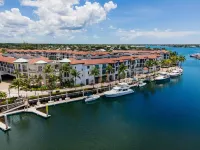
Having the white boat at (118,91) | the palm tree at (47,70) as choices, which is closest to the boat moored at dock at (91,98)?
the white boat at (118,91)

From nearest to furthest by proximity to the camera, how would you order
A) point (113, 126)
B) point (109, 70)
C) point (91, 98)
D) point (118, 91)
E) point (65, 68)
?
1. point (113, 126)
2. point (91, 98)
3. point (65, 68)
4. point (118, 91)
5. point (109, 70)

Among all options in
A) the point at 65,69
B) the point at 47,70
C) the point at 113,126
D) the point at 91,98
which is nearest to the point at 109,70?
the point at 65,69

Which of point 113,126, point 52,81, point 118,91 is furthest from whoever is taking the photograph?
point 118,91

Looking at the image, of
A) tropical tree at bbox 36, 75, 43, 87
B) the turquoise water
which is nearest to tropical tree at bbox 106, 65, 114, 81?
the turquoise water

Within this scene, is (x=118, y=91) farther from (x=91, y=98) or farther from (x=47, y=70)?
(x=47, y=70)

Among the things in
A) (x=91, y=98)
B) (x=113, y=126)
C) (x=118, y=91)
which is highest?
(x=118, y=91)

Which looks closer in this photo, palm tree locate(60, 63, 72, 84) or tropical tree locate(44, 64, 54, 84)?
tropical tree locate(44, 64, 54, 84)

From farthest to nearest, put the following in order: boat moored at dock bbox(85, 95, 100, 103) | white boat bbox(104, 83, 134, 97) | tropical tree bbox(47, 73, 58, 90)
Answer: white boat bbox(104, 83, 134, 97)
tropical tree bbox(47, 73, 58, 90)
boat moored at dock bbox(85, 95, 100, 103)

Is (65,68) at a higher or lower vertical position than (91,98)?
higher

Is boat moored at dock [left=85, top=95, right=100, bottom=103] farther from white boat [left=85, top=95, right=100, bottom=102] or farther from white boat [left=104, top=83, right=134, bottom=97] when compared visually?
white boat [left=104, top=83, right=134, bottom=97]
